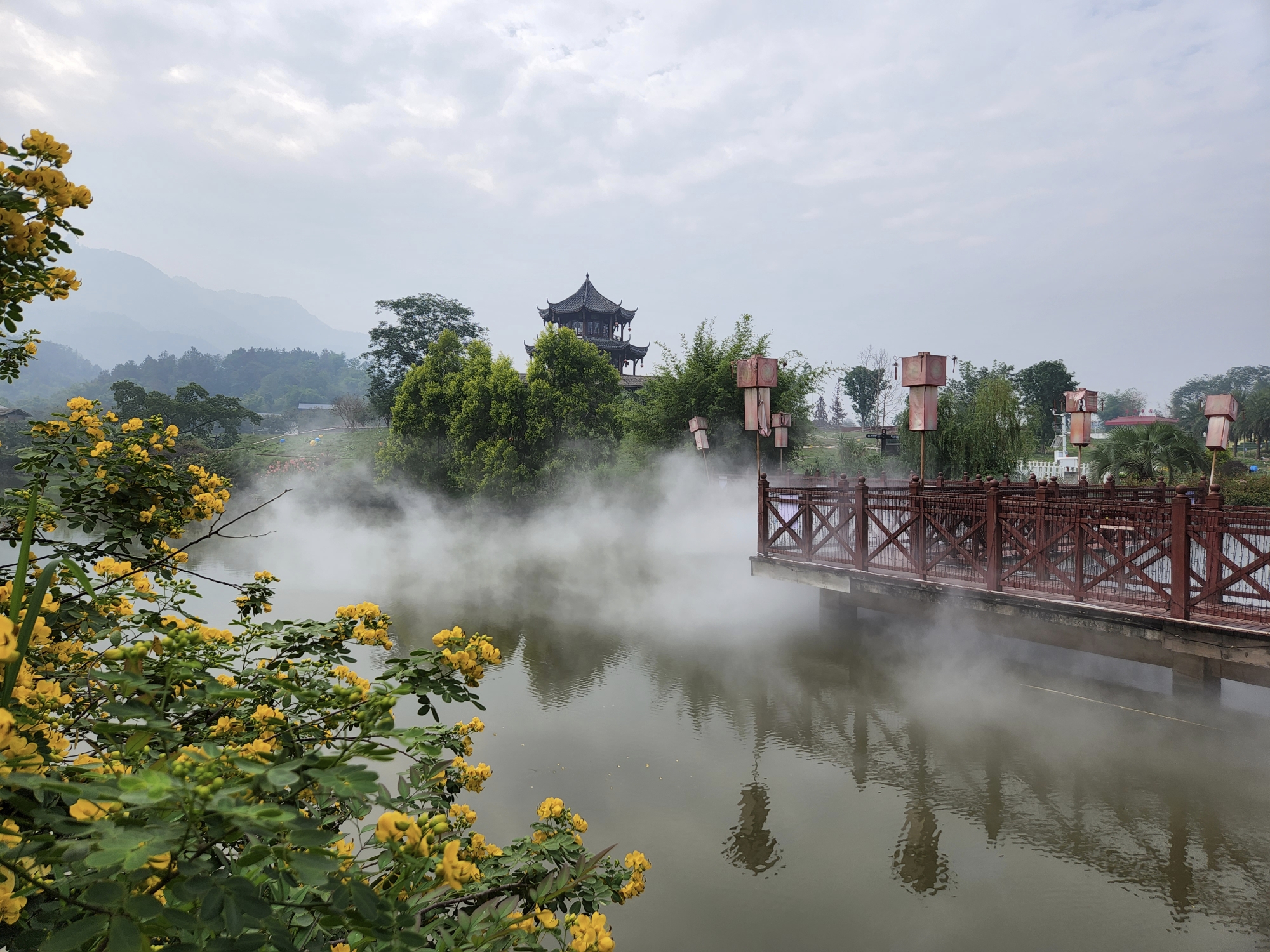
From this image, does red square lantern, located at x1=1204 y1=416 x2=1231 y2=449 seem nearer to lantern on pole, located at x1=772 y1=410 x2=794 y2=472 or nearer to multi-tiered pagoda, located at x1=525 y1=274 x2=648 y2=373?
lantern on pole, located at x1=772 y1=410 x2=794 y2=472

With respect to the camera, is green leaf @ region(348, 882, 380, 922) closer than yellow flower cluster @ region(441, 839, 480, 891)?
Yes

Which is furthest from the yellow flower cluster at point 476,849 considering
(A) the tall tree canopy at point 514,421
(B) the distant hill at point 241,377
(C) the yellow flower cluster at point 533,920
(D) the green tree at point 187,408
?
(B) the distant hill at point 241,377

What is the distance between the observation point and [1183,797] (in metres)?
5.55

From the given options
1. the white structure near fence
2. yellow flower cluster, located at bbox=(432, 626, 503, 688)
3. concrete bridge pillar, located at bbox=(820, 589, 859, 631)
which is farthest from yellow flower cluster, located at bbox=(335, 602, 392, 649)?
the white structure near fence

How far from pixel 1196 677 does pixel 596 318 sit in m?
38.2

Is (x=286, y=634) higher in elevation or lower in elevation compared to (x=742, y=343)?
lower

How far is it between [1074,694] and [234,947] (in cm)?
894

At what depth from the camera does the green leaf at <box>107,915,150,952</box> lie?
0.90 metres

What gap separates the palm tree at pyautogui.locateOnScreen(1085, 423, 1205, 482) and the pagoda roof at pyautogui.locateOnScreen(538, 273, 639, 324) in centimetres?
2672

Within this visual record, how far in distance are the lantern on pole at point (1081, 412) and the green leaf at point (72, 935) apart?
15520 millimetres

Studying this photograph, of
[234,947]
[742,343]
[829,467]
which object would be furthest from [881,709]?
[829,467]

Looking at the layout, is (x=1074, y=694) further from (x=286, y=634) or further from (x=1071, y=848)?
(x=286, y=634)

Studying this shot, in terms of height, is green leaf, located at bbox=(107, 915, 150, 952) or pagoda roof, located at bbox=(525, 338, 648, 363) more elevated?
pagoda roof, located at bbox=(525, 338, 648, 363)

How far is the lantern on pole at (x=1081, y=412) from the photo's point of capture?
13320mm
